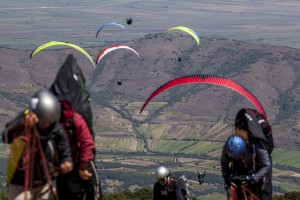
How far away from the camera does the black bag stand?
40.8 ft

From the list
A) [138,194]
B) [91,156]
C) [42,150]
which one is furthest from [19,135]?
[138,194]

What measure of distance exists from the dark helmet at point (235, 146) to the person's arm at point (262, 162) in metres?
0.43

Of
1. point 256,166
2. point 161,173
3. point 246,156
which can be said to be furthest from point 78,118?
point 161,173

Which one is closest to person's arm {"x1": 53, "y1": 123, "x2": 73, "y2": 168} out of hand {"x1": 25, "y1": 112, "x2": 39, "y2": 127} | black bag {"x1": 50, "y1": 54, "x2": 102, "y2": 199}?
hand {"x1": 25, "y1": 112, "x2": 39, "y2": 127}

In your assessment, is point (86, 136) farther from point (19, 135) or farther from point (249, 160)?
point (249, 160)

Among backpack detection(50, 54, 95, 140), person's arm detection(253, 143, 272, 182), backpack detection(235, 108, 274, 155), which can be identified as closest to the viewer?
backpack detection(50, 54, 95, 140)

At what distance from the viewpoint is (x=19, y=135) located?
11.4 meters

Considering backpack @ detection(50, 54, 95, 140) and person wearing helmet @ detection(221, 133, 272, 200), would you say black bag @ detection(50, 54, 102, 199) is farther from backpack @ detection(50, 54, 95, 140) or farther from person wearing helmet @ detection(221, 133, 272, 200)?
person wearing helmet @ detection(221, 133, 272, 200)

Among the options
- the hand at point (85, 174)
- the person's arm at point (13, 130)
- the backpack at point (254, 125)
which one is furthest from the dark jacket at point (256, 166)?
the person's arm at point (13, 130)

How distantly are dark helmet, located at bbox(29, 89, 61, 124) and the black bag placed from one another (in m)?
1.15

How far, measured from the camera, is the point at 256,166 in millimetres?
14109

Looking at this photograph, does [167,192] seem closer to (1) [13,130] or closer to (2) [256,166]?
(2) [256,166]

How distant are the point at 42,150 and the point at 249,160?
4.69 meters

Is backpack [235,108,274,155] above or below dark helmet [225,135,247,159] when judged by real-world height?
above
